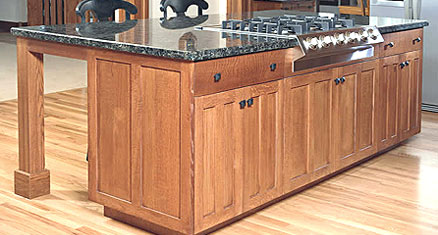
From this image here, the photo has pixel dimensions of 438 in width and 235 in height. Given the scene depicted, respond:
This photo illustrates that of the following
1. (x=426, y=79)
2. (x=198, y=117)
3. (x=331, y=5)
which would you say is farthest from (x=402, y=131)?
(x=331, y=5)

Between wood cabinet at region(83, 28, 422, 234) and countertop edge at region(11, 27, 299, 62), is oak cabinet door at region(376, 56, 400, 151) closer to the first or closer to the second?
wood cabinet at region(83, 28, 422, 234)

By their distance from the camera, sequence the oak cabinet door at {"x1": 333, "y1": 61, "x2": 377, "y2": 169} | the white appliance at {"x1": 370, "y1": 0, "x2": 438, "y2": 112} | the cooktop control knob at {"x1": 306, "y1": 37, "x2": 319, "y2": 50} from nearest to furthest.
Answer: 1. the cooktop control knob at {"x1": 306, "y1": 37, "x2": 319, "y2": 50}
2. the oak cabinet door at {"x1": 333, "y1": 61, "x2": 377, "y2": 169}
3. the white appliance at {"x1": 370, "y1": 0, "x2": 438, "y2": 112}

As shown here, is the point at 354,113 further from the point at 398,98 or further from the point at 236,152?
the point at 236,152

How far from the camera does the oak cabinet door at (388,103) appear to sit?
416 cm

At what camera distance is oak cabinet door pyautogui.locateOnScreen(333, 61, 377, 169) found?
3705 millimetres

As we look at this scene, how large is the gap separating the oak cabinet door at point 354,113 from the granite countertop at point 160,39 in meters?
0.65

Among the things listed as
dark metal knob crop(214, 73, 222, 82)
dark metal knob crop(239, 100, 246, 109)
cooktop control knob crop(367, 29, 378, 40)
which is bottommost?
dark metal knob crop(239, 100, 246, 109)

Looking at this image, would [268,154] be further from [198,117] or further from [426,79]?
[426,79]

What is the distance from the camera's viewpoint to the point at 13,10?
11547mm

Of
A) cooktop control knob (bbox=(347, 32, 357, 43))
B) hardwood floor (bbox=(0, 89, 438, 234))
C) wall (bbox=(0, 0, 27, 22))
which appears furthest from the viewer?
wall (bbox=(0, 0, 27, 22))

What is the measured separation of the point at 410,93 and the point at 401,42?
0.45 metres

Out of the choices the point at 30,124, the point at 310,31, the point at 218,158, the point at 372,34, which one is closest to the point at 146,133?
the point at 218,158

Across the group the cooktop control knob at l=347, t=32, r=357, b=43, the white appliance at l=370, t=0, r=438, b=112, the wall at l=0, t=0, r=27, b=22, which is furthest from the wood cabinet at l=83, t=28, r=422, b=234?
the wall at l=0, t=0, r=27, b=22

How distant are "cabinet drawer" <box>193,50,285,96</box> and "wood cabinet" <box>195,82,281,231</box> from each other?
36 mm
